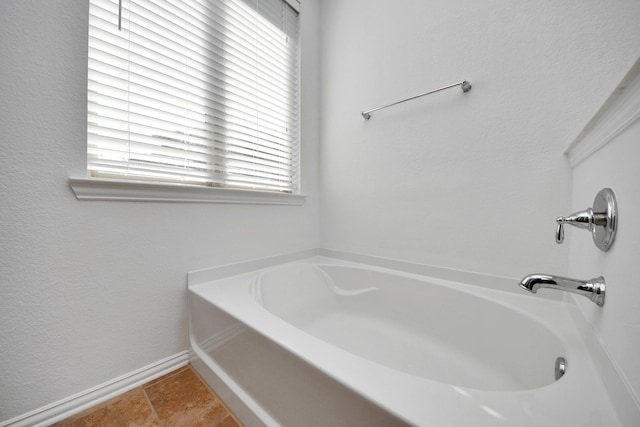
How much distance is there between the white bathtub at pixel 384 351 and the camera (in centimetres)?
45

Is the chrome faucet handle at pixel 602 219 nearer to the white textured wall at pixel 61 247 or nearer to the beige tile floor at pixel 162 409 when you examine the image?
the beige tile floor at pixel 162 409

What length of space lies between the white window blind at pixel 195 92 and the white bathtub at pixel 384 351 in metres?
0.59

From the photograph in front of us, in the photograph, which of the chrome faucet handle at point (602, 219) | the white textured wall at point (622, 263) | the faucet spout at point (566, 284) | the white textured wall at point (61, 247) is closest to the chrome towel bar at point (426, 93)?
the white textured wall at point (622, 263)

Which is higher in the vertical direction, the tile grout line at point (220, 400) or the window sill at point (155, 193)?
the window sill at point (155, 193)

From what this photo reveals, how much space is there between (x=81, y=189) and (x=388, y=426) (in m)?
1.14

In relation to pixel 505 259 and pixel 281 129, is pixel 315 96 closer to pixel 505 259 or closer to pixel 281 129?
pixel 281 129

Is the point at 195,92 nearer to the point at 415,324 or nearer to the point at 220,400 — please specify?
the point at 220,400

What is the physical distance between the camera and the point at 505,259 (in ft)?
3.39

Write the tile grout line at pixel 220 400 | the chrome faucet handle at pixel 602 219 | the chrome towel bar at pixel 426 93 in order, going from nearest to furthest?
the chrome faucet handle at pixel 602 219
the tile grout line at pixel 220 400
the chrome towel bar at pixel 426 93

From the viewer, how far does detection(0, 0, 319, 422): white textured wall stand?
2.38 feet

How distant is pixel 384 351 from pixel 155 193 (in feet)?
4.04

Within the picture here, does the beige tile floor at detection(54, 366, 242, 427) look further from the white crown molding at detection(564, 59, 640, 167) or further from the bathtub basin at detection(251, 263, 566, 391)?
the white crown molding at detection(564, 59, 640, 167)

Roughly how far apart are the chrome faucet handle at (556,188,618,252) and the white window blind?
4.32ft

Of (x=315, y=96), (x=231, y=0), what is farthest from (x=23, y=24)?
(x=315, y=96)
